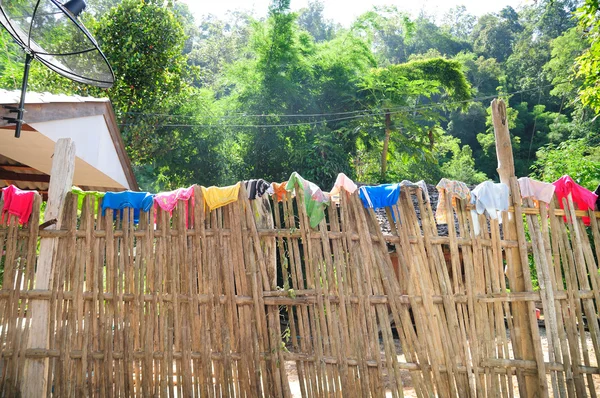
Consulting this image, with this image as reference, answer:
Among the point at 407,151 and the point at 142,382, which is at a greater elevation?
the point at 407,151

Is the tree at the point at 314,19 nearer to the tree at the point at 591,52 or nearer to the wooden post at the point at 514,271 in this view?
the tree at the point at 591,52

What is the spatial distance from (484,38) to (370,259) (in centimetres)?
3420

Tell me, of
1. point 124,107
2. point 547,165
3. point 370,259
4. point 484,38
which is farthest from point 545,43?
point 370,259

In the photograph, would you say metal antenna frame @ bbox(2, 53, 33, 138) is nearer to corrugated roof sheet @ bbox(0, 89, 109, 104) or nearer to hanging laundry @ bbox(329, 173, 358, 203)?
corrugated roof sheet @ bbox(0, 89, 109, 104)

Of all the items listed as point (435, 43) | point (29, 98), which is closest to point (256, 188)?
point (29, 98)

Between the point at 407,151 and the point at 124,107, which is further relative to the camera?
the point at 407,151

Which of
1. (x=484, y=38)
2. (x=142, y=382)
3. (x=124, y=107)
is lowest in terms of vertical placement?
(x=142, y=382)

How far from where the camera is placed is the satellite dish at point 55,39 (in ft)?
10.5

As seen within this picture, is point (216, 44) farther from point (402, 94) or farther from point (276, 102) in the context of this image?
point (276, 102)

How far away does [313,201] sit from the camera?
371 cm

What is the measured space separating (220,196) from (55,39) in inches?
67.2

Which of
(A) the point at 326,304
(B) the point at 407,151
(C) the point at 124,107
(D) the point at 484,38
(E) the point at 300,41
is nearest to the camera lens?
(A) the point at 326,304

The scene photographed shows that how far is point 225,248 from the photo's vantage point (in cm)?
374

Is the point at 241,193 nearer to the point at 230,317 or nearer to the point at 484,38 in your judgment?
the point at 230,317
